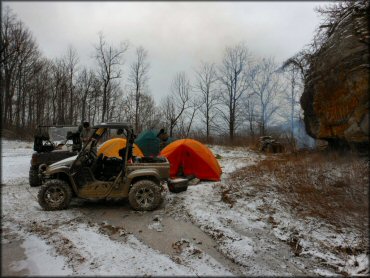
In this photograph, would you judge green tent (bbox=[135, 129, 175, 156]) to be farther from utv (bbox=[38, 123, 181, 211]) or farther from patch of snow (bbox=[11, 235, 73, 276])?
patch of snow (bbox=[11, 235, 73, 276])

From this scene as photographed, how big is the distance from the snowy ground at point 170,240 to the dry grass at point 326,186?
Answer: 1.15ft

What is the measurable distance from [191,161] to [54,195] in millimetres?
5061

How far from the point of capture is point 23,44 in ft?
106

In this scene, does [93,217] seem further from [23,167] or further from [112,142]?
[23,167]

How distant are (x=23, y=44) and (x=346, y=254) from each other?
37.3m

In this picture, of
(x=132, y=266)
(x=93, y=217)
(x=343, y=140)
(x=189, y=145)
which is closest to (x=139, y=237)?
(x=132, y=266)

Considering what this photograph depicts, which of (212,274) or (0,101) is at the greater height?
(0,101)

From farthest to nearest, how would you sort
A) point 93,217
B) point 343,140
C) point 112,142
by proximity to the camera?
point 112,142 < point 343,140 < point 93,217

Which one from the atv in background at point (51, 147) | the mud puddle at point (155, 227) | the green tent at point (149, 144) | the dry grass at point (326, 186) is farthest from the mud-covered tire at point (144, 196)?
the green tent at point (149, 144)

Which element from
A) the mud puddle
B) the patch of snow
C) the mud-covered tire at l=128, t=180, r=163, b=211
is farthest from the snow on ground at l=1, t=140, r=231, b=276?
the mud-covered tire at l=128, t=180, r=163, b=211

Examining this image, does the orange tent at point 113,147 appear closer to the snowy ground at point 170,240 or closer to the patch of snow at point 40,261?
the snowy ground at point 170,240

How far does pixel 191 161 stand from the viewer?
33.9 ft

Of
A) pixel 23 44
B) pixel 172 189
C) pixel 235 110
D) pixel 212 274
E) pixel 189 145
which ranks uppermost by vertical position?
pixel 23 44

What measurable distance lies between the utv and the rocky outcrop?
20.8 ft
